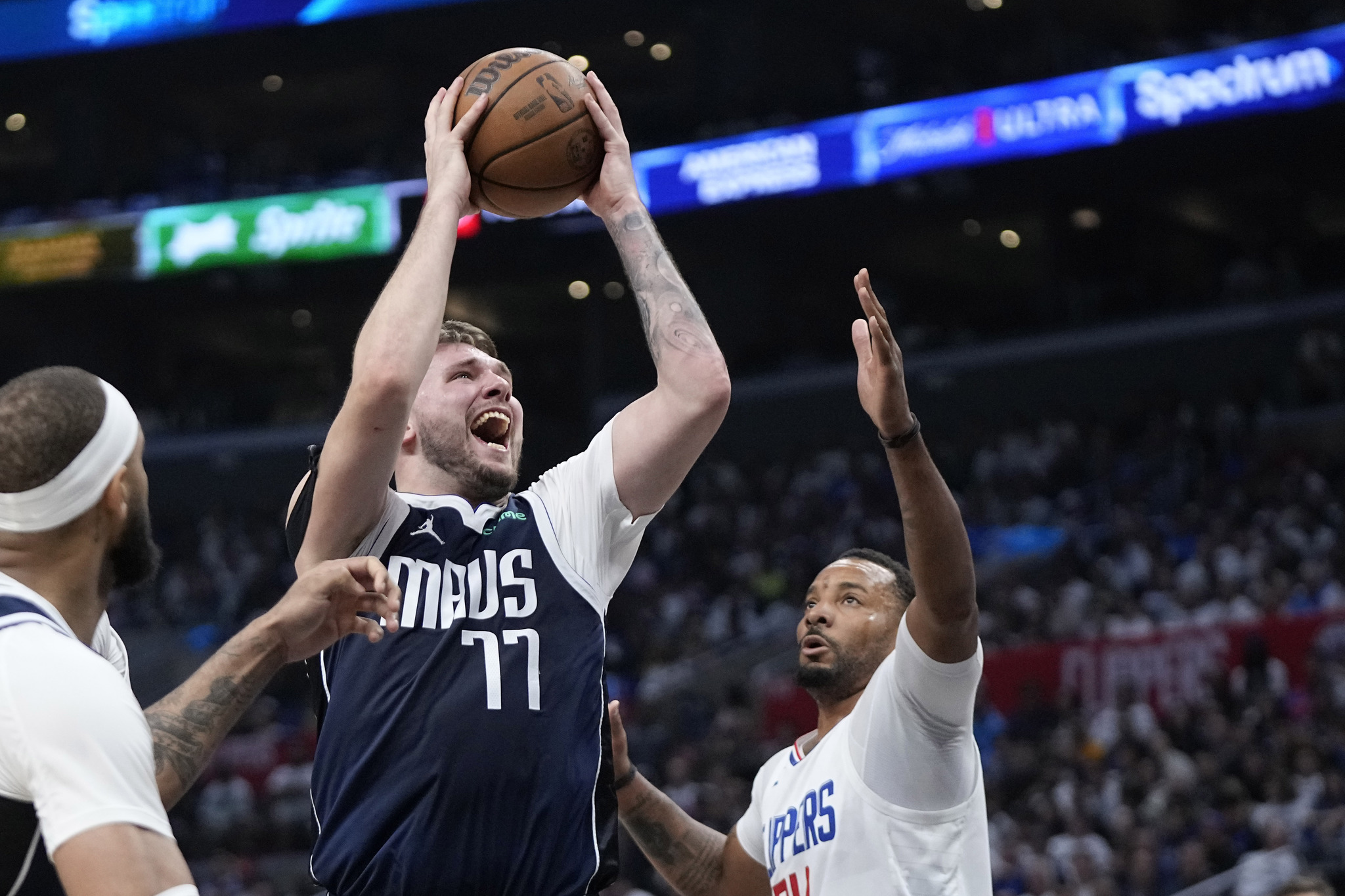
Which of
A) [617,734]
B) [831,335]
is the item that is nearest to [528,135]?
[617,734]

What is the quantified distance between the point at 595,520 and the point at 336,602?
2.56 ft

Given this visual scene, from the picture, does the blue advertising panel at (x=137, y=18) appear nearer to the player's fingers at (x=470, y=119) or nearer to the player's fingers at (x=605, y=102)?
the player's fingers at (x=605, y=102)

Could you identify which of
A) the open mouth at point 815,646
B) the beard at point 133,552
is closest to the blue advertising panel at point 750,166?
the open mouth at point 815,646

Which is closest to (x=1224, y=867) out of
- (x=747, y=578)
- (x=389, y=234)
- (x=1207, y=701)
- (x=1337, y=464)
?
(x=1207, y=701)

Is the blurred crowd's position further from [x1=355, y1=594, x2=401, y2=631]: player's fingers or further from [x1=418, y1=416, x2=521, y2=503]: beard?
[x1=355, y1=594, x2=401, y2=631]: player's fingers

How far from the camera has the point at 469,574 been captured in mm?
3244

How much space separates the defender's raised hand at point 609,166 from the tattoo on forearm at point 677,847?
189cm

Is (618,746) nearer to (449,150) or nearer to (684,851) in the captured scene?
(684,851)

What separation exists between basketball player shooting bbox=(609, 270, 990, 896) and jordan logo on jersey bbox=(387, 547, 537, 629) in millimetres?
856

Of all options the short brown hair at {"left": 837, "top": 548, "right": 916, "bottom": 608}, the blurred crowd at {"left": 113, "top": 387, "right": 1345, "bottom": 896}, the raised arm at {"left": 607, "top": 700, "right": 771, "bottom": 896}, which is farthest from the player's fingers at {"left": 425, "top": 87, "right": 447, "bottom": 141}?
the blurred crowd at {"left": 113, "top": 387, "right": 1345, "bottom": 896}

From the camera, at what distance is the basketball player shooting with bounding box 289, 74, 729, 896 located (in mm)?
3010

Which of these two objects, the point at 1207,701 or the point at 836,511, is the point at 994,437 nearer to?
the point at 836,511

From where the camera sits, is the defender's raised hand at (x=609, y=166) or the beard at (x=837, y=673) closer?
the defender's raised hand at (x=609, y=166)

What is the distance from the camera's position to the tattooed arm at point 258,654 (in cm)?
269
